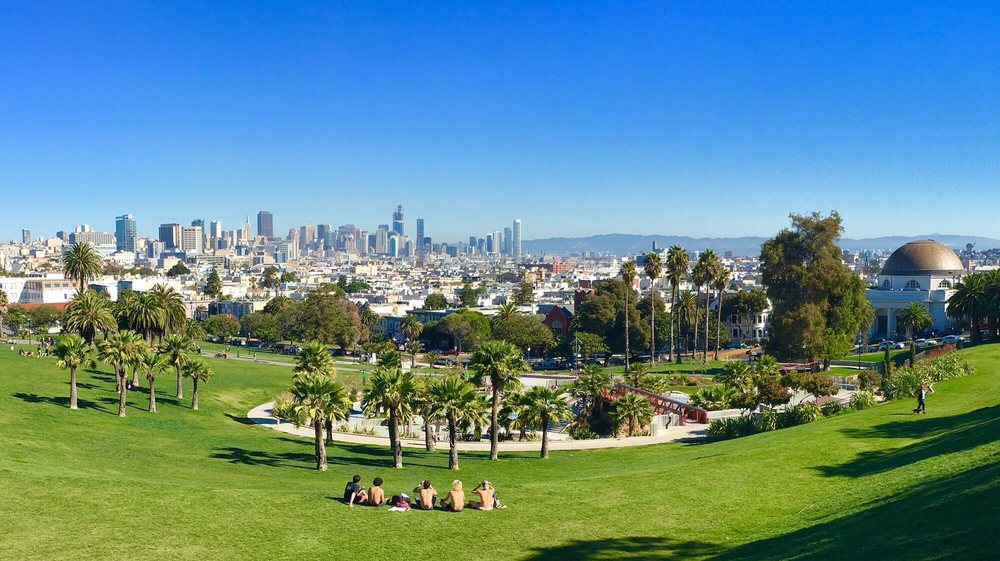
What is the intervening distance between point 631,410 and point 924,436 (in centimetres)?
1899

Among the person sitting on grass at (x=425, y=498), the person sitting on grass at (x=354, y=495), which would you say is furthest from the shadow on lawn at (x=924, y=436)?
the person sitting on grass at (x=354, y=495)

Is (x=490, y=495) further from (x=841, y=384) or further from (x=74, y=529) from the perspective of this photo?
(x=841, y=384)

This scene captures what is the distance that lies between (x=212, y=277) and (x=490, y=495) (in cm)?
16561

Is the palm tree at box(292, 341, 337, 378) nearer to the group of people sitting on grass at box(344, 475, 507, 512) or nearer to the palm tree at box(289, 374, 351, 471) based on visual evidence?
the palm tree at box(289, 374, 351, 471)

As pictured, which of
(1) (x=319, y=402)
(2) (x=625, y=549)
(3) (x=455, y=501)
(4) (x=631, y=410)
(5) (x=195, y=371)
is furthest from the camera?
(5) (x=195, y=371)

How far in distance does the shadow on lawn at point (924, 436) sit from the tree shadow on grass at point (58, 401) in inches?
1488

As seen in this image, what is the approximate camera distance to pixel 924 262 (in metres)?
106

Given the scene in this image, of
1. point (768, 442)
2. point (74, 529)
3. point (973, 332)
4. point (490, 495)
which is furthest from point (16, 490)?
point (973, 332)

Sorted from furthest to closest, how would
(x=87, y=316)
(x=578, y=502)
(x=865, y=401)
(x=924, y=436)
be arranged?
(x=87, y=316)
(x=865, y=401)
(x=924, y=436)
(x=578, y=502)

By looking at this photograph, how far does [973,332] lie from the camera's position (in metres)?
72.2

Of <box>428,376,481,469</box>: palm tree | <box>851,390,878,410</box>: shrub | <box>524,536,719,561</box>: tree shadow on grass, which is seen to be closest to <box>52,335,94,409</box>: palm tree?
<box>428,376,481,469</box>: palm tree

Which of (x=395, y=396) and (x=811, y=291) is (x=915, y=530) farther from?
(x=811, y=291)

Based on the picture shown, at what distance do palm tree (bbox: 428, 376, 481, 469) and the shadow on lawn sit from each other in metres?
15.6

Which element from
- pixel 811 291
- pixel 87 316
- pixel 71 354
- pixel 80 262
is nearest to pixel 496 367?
pixel 71 354
